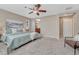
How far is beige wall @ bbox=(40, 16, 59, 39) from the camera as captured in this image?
342 cm

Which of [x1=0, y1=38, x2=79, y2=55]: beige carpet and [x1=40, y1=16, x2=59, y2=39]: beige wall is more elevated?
[x1=40, y1=16, x2=59, y2=39]: beige wall

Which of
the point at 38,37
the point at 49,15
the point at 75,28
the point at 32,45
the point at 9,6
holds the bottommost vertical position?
the point at 32,45

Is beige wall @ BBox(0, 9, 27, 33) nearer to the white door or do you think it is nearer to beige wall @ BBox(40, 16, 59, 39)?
beige wall @ BBox(40, 16, 59, 39)

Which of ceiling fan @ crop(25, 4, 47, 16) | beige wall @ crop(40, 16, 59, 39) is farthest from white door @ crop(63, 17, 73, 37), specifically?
ceiling fan @ crop(25, 4, 47, 16)

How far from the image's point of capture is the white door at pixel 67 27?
3.16 meters

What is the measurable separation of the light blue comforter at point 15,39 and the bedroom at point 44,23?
157 millimetres

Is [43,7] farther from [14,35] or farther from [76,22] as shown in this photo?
[14,35]

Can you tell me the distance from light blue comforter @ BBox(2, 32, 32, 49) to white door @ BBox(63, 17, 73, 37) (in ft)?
3.96

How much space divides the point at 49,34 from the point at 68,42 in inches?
26.7

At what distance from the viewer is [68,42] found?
3.33 meters

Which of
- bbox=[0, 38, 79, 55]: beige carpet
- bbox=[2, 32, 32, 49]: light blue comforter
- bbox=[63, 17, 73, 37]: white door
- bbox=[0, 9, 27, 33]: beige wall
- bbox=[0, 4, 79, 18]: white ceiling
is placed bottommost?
bbox=[0, 38, 79, 55]: beige carpet
